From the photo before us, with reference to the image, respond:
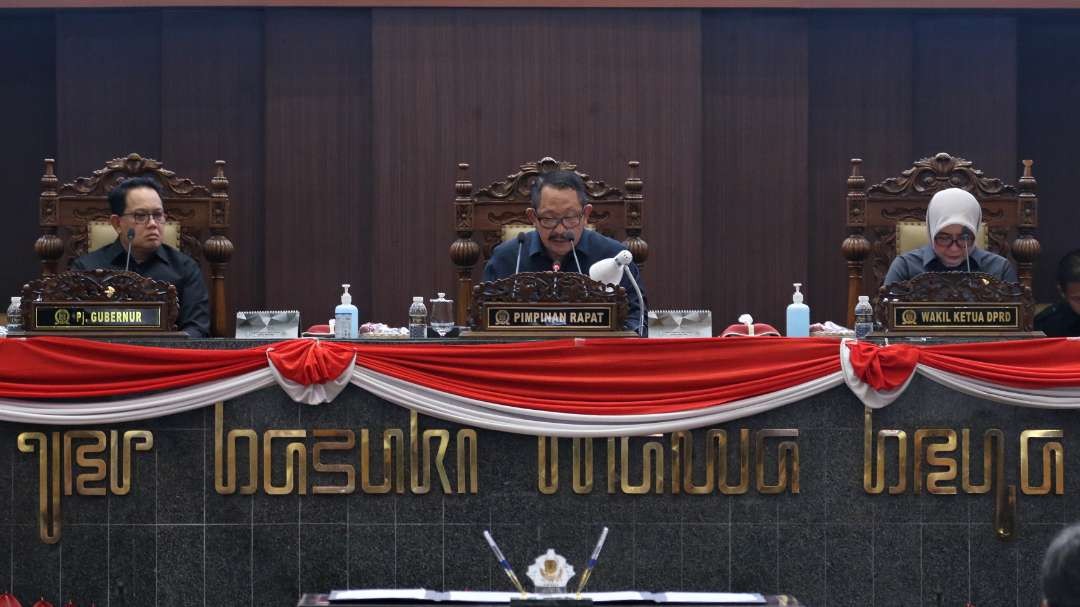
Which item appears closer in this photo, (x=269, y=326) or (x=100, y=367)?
(x=100, y=367)

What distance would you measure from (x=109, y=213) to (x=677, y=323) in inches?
91.3

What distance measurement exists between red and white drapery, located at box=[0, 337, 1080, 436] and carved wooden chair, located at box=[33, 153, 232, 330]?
4.69 ft

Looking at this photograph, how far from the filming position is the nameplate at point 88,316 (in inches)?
145

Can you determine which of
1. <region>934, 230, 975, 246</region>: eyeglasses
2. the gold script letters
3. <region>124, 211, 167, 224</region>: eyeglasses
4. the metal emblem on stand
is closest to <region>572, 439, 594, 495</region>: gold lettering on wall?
the metal emblem on stand

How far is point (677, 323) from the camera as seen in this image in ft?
12.6

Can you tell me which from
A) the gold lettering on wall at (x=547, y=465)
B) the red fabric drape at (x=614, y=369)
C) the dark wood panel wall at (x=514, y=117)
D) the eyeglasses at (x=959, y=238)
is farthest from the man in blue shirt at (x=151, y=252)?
the eyeglasses at (x=959, y=238)

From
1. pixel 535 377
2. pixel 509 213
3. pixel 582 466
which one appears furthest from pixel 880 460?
pixel 509 213

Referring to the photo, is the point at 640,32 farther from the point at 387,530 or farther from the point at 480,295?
the point at 387,530

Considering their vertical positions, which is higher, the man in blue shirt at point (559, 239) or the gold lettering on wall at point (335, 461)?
the man in blue shirt at point (559, 239)

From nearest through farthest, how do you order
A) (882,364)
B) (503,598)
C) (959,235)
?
1. (503,598)
2. (882,364)
3. (959,235)

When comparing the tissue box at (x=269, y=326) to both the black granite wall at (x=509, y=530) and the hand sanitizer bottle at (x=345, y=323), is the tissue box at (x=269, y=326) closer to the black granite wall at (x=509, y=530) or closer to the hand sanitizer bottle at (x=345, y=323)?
the hand sanitizer bottle at (x=345, y=323)

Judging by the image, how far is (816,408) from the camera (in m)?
3.59

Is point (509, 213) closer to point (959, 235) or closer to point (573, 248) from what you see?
point (573, 248)

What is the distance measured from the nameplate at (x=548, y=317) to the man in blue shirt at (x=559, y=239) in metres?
0.41
